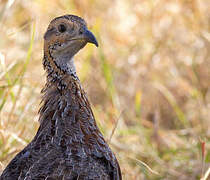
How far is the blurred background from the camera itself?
6.46 metres

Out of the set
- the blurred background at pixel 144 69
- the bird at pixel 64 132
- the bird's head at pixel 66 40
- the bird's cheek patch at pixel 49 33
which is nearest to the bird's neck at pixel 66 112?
the bird at pixel 64 132

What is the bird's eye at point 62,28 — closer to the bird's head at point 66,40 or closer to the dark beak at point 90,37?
the bird's head at point 66,40

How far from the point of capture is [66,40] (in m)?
4.27

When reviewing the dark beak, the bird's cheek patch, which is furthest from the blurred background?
the dark beak

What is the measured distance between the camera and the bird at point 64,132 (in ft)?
12.7

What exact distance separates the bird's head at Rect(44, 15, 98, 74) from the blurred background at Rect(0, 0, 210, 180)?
1764 millimetres

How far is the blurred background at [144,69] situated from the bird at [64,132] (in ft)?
5.76

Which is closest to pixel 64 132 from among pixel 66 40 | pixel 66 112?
pixel 66 112

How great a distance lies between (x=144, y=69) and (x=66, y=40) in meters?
3.71

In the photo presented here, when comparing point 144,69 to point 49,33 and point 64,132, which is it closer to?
point 49,33

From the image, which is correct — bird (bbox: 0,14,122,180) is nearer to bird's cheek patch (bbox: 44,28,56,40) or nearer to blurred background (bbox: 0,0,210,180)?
bird's cheek patch (bbox: 44,28,56,40)

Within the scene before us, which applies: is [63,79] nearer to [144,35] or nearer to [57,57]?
[57,57]

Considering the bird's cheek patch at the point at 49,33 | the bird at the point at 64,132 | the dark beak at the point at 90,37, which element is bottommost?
the bird at the point at 64,132

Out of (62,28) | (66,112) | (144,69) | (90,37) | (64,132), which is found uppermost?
(144,69)
